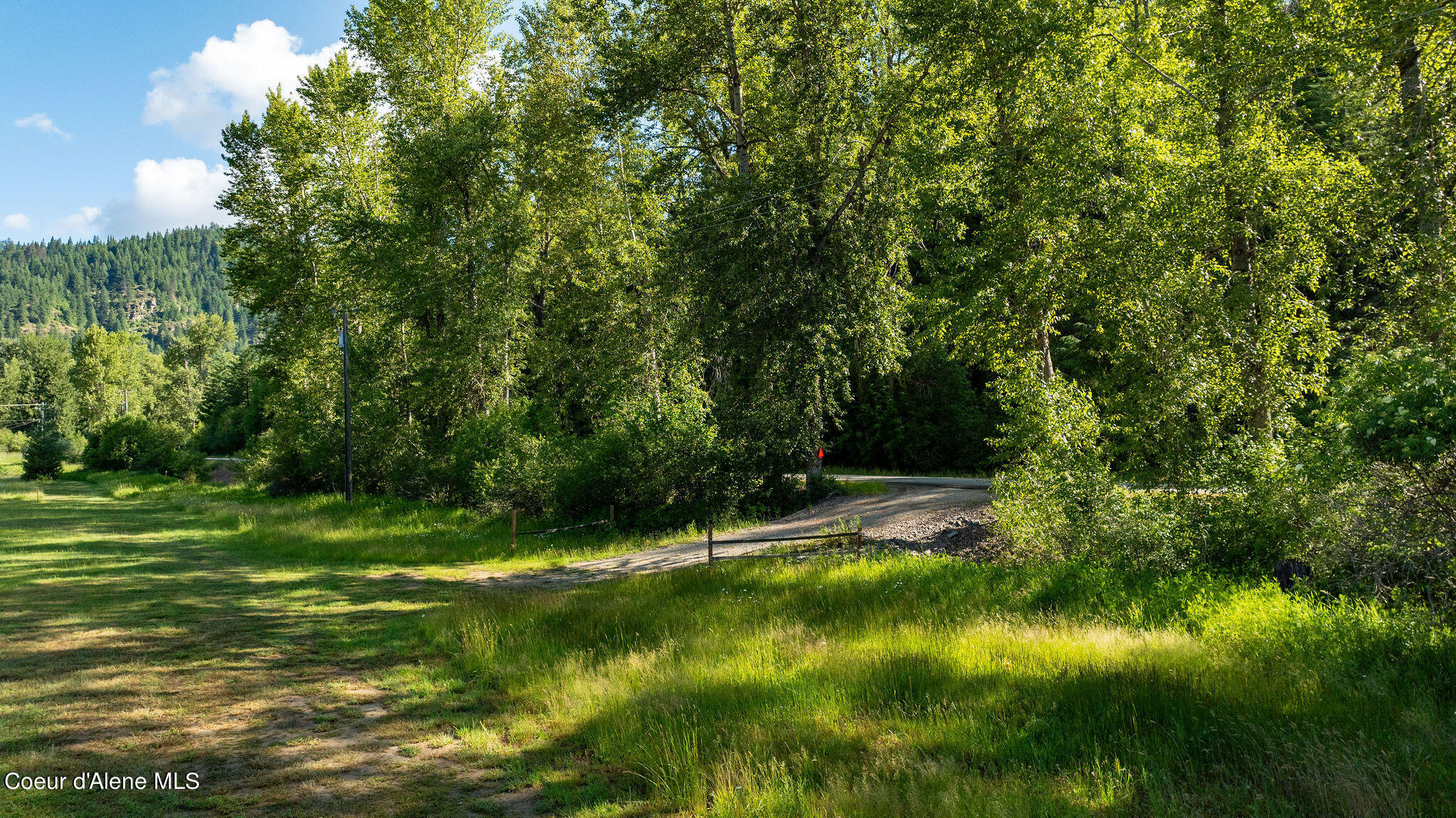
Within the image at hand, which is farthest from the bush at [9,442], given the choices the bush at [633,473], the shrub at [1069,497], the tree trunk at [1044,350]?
the shrub at [1069,497]

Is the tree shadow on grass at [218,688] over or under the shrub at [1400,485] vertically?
under

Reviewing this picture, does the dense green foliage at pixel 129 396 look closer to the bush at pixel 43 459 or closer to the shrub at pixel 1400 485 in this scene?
the bush at pixel 43 459

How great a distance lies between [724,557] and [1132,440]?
7.89m

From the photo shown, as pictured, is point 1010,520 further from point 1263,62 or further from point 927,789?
point 1263,62

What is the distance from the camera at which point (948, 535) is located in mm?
14102

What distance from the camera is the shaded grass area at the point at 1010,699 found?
4520 mm

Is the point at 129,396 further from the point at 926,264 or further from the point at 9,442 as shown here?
the point at 926,264

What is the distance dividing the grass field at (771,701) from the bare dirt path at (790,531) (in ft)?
9.18

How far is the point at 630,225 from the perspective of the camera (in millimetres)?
26812

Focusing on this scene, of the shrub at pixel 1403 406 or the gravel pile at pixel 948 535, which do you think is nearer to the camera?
the shrub at pixel 1403 406

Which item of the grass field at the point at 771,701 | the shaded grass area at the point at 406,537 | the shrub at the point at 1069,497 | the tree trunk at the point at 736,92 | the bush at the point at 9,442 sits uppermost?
the tree trunk at the point at 736,92

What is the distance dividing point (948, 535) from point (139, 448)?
7160 cm

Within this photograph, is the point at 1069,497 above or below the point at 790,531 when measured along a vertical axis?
above

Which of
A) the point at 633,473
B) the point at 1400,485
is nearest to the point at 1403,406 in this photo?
the point at 1400,485
